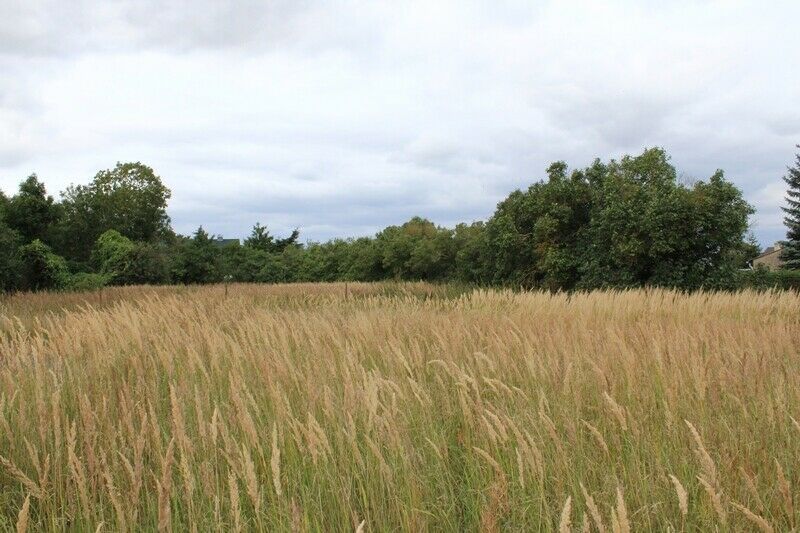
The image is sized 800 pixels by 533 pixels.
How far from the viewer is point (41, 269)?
27000 millimetres

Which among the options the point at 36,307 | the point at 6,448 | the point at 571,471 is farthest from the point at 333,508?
the point at 36,307

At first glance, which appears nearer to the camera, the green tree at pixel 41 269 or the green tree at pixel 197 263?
the green tree at pixel 41 269

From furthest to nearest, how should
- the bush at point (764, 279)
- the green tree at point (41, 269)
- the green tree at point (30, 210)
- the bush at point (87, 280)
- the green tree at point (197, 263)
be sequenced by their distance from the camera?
the green tree at point (197, 263), the green tree at point (30, 210), the bush at point (87, 280), the green tree at point (41, 269), the bush at point (764, 279)

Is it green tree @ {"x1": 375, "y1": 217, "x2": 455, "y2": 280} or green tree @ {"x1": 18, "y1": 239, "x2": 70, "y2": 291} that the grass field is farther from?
green tree @ {"x1": 375, "y1": 217, "x2": 455, "y2": 280}

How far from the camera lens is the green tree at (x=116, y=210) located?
39406 millimetres

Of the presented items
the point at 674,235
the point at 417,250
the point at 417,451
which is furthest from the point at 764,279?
the point at 417,451

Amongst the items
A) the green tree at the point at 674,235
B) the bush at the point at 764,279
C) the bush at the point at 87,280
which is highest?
the green tree at the point at 674,235

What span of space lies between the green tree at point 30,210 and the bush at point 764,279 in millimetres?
32434

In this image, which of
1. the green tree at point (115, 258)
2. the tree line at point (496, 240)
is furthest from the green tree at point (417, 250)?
the green tree at point (115, 258)

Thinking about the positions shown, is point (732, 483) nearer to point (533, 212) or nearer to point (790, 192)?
point (533, 212)

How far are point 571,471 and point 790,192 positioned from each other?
50.2m

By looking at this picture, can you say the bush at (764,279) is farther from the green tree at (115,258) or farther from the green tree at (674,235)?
the green tree at (115,258)

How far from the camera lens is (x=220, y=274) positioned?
33.6m

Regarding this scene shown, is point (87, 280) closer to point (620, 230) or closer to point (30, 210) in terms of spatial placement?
point (30, 210)
